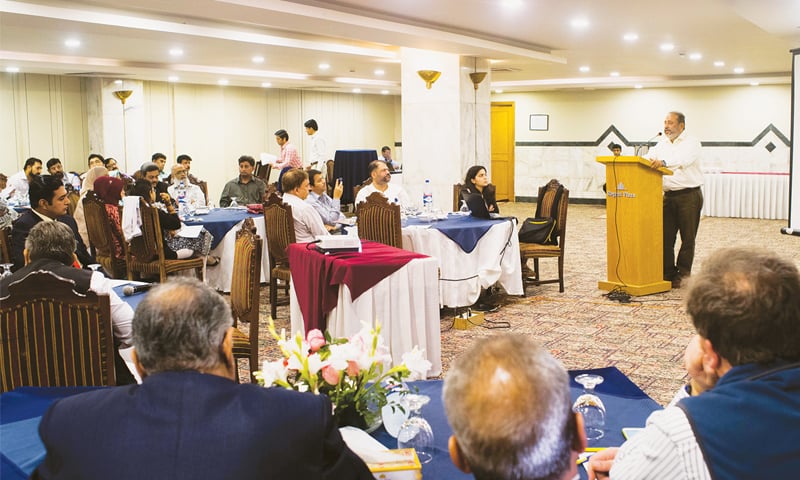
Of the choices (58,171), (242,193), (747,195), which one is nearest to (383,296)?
(242,193)

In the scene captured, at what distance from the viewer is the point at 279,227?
6.82 meters

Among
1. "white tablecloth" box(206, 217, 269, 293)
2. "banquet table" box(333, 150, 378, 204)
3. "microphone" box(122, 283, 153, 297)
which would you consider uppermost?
"banquet table" box(333, 150, 378, 204)

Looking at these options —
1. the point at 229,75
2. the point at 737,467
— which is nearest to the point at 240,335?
the point at 737,467

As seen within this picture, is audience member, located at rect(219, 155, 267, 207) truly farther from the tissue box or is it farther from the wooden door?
the wooden door

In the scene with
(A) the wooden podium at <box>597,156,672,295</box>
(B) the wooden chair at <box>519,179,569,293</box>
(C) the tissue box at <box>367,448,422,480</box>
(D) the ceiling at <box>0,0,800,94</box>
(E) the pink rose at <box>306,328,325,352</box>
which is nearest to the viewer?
(C) the tissue box at <box>367,448,422,480</box>

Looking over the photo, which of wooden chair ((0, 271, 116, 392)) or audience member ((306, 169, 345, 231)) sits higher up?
audience member ((306, 169, 345, 231))

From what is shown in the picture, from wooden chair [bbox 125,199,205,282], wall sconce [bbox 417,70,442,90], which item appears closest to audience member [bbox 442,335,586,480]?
wooden chair [bbox 125,199,205,282]

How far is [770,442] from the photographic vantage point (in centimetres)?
149

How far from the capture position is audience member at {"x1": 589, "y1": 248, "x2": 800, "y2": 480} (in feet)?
4.89

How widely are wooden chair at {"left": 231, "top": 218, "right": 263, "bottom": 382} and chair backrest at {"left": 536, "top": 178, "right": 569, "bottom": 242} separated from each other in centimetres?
412

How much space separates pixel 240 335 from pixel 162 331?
292 centimetres

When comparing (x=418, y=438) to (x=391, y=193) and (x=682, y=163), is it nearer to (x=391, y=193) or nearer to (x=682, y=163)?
(x=391, y=193)

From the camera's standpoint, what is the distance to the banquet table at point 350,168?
15219 mm

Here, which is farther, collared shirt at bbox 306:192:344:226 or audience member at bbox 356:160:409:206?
audience member at bbox 356:160:409:206
